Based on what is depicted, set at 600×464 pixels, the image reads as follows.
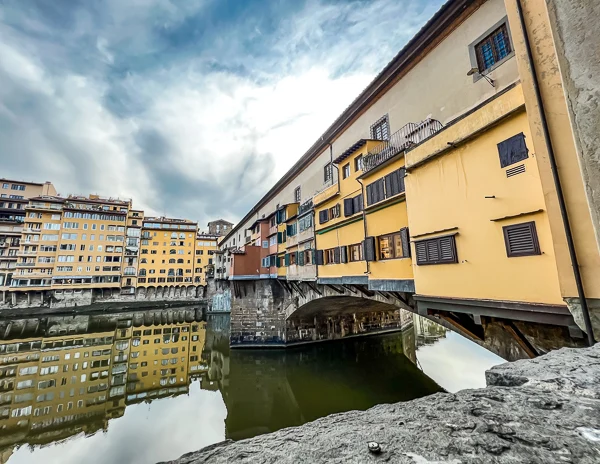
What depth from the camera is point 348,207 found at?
12.0 m

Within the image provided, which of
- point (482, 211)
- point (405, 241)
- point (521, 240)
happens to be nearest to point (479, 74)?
point (482, 211)

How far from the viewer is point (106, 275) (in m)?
45.1

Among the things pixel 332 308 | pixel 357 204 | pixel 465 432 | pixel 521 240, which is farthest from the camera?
pixel 332 308

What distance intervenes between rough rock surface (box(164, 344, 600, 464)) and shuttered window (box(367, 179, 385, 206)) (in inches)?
305

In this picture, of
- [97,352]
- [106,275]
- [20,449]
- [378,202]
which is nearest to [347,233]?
[378,202]

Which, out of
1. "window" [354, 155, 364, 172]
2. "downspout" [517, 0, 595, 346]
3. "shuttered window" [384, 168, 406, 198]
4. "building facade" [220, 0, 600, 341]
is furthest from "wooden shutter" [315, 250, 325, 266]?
"downspout" [517, 0, 595, 346]

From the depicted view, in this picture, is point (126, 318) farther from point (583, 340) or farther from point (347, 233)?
point (583, 340)

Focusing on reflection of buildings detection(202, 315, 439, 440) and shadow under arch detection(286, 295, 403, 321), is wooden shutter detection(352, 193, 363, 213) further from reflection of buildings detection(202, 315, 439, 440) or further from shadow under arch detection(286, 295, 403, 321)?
reflection of buildings detection(202, 315, 439, 440)

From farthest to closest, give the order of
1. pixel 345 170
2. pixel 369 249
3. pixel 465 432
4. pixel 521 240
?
pixel 345 170 → pixel 369 249 → pixel 521 240 → pixel 465 432

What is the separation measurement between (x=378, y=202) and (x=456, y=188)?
10.8ft

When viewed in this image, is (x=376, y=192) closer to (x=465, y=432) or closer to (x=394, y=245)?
(x=394, y=245)

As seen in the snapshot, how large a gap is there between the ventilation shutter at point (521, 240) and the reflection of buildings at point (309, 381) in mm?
10231

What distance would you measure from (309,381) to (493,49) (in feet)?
55.9

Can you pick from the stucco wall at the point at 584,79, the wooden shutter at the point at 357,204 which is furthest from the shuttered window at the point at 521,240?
the wooden shutter at the point at 357,204
